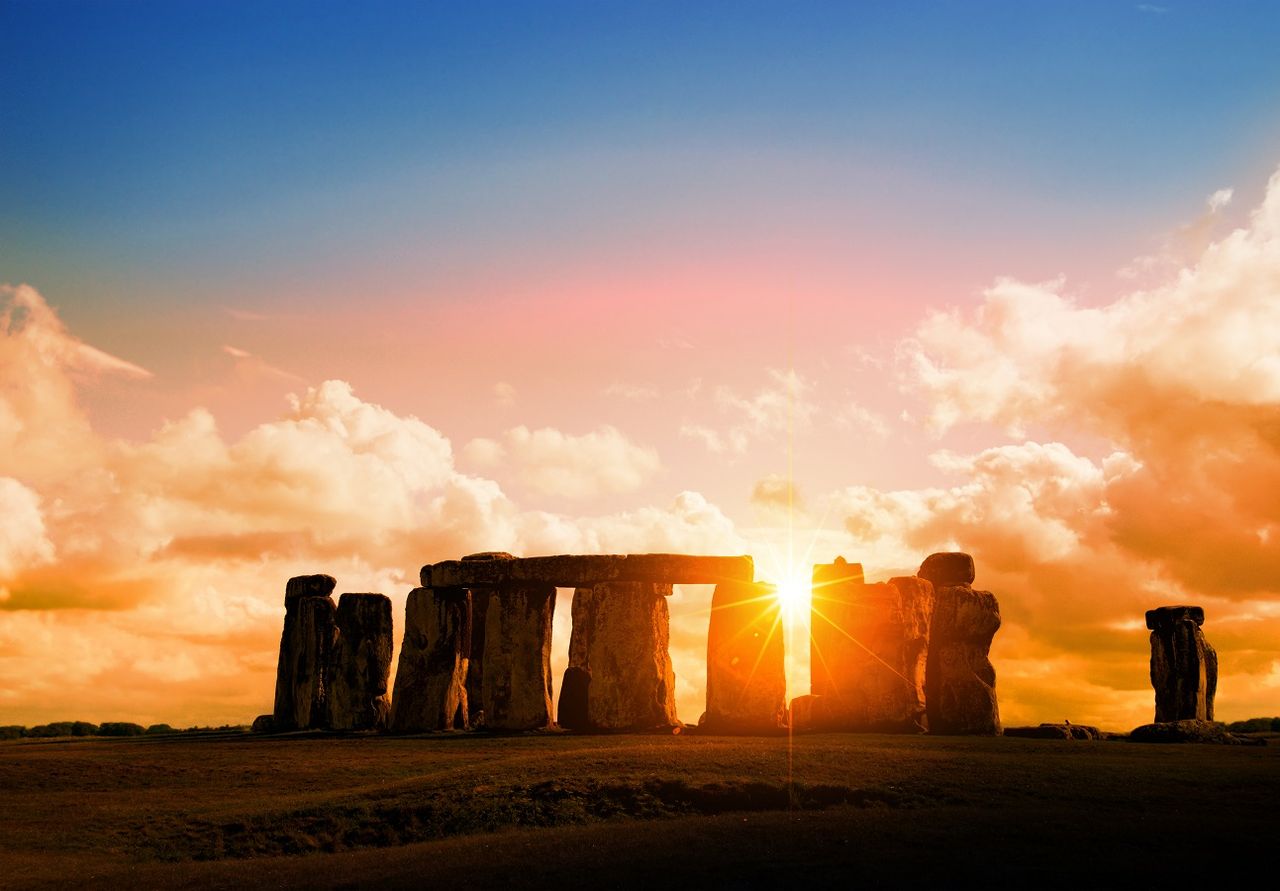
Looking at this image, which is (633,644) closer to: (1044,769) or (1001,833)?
(1044,769)

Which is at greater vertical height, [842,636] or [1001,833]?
[842,636]

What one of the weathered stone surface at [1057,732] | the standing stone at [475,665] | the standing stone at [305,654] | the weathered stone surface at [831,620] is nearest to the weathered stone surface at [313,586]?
the standing stone at [305,654]

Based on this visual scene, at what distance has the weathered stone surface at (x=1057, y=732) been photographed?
33.8m

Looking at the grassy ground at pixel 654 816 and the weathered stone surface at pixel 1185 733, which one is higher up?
the weathered stone surface at pixel 1185 733

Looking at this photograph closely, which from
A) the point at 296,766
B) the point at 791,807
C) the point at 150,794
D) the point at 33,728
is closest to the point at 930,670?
the point at 791,807

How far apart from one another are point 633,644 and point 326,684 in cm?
1075

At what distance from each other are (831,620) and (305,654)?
1619 centimetres

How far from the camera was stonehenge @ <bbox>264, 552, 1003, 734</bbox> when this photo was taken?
3431 cm

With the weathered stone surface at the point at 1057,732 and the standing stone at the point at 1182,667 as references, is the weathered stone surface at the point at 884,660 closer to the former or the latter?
the weathered stone surface at the point at 1057,732

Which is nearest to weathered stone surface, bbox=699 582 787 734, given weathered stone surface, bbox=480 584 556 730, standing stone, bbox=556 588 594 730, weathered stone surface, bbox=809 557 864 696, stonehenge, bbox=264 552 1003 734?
stonehenge, bbox=264 552 1003 734

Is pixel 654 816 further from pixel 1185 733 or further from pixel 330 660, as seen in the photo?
pixel 330 660

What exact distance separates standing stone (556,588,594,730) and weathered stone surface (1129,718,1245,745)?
15.0m

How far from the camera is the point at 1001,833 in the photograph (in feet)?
62.3

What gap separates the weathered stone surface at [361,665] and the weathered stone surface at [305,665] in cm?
89
